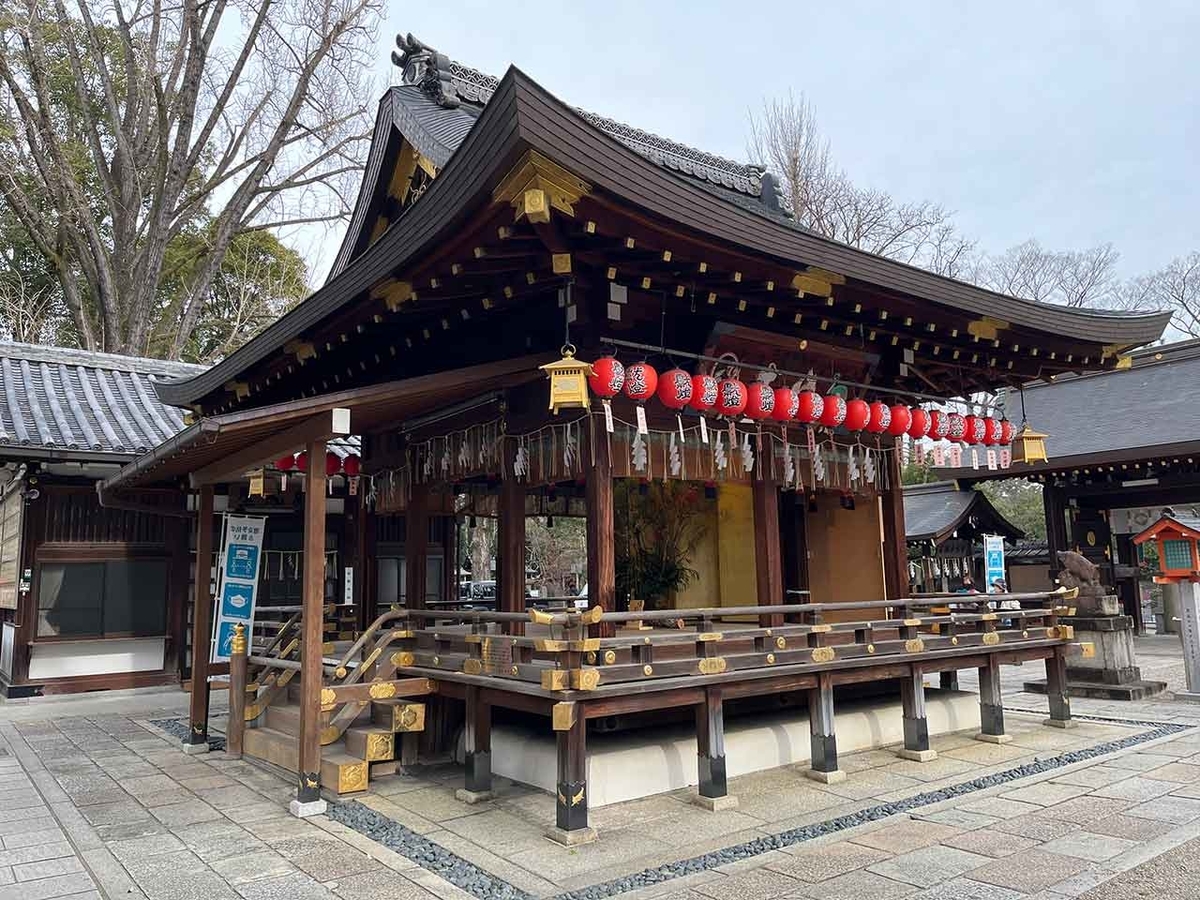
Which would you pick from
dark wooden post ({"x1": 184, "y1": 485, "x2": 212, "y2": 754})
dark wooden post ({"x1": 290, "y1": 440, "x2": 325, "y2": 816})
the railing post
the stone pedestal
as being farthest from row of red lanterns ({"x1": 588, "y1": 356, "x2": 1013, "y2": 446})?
dark wooden post ({"x1": 184, "y1": 485, "x2": 212, "y2": 754})

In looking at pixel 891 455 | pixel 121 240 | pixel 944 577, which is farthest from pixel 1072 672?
pixel 121 240

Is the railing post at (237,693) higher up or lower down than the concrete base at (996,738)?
higher up

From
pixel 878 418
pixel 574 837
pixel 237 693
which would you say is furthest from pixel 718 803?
pixel 237 693

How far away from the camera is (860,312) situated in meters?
7.30

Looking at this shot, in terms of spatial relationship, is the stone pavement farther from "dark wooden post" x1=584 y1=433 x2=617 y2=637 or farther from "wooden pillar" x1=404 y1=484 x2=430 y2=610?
"wooden pillar" x1=404 y1=484 x2=430 y2=610

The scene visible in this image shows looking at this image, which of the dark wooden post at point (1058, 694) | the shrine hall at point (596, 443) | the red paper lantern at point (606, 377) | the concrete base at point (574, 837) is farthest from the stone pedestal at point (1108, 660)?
the concrete base at point (574, 837)

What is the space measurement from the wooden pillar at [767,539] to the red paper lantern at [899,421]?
1.49 m

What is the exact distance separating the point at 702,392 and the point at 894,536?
12.5ft

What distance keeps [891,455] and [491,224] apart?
5459 millimetres

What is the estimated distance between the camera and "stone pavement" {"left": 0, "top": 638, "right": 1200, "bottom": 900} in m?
4.50

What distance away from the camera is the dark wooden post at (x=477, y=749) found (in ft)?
20.2

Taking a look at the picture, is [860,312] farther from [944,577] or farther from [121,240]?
[121,240]

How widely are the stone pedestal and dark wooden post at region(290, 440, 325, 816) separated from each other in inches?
379

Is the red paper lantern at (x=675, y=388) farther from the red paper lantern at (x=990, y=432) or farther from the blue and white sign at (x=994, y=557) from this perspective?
the blue and white sign at (x=994, y=557)
